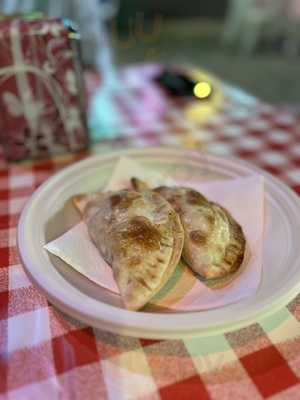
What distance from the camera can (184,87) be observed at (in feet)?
4.37

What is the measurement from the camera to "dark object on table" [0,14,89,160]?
81 centimetres

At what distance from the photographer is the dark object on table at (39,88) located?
0.81 meters

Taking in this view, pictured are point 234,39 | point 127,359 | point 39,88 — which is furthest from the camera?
point 234,39

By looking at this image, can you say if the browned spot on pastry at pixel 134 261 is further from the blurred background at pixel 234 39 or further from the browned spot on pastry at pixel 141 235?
the blurred background at pixel 234 39

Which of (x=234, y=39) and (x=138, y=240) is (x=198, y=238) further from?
Result: (x=234, y=39)

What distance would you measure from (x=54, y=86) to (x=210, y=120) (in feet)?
1.66

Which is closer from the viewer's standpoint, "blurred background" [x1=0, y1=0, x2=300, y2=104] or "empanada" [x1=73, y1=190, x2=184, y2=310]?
"empanada" [x1=73, y1=190, x2=184, y2=310]

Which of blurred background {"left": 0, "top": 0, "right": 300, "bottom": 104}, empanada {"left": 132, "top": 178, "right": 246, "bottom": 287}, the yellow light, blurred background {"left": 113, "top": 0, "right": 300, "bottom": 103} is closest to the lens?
empanada {"left": 132, "top": 178, "right": 246, "bottom": 287}

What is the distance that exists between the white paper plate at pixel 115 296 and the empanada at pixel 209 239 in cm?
5

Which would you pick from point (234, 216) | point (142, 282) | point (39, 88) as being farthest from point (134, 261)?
point (39, 88)

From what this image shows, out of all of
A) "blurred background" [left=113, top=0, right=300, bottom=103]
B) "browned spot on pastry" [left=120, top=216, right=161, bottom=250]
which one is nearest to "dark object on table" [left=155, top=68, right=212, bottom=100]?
"browned spot on pastry" [left=120, top=216, right=161, bottom=250]

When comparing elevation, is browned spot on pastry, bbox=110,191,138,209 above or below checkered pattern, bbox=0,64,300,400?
above

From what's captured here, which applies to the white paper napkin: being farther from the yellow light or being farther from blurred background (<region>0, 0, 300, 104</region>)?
blurred background (<region>0, 0, 300, 104</region>)

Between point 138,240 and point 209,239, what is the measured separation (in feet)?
0.35
